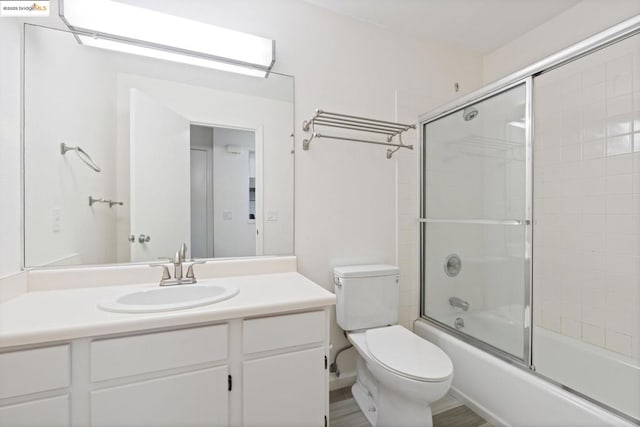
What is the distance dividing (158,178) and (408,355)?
4.96 ft

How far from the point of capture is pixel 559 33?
1895 millimetres

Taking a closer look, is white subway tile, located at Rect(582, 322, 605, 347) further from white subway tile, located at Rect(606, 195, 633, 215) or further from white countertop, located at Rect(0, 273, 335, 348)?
white countertop, located at Rect(0, 273, 335, 348)

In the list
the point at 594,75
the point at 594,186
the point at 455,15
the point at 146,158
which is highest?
the point at 455,15

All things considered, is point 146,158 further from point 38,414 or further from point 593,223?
point 593,223

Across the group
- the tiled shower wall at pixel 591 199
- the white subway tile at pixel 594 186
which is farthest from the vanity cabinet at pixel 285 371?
the white subway tile at pixel 594 186

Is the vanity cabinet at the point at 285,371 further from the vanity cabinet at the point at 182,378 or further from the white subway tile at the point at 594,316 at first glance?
the white subway tile at the point at 594,316

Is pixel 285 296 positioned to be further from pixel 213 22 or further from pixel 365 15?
pixel 365 15

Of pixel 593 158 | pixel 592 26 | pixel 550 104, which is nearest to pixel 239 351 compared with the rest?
pixel 593 158

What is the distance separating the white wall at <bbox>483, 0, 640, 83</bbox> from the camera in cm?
163

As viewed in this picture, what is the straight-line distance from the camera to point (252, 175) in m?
1.63

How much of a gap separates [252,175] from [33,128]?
3.13ft

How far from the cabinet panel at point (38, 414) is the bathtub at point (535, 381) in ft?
5.94

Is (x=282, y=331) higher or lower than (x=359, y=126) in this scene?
lower

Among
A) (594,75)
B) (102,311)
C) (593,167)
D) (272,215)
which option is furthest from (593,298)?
(102,311)
